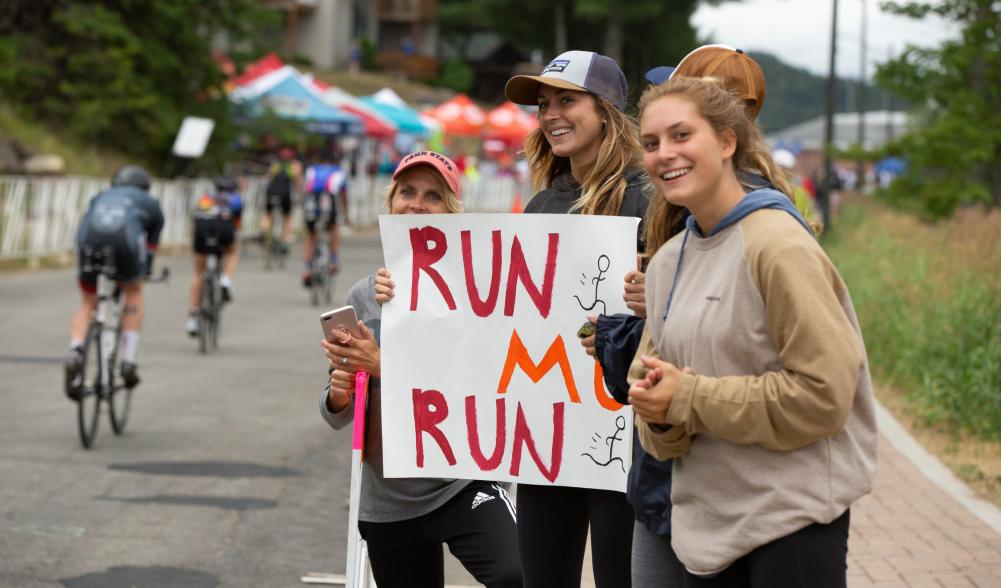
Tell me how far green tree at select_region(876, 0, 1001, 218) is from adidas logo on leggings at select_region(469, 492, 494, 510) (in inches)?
624

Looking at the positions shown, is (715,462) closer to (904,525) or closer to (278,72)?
(904,525)

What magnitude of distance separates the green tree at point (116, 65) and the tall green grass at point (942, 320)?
18446mm

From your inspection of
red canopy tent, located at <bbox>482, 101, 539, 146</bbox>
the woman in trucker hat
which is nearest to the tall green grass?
the woman in trucker hat

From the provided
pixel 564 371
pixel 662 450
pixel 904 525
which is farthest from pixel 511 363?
pixel 904 525

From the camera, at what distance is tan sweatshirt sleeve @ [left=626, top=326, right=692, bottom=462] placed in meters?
3.31

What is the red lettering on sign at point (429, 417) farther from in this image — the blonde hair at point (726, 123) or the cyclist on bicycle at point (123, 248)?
the cyclist on bicycle at point (123, 248)

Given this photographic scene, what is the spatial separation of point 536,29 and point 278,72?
43636mm

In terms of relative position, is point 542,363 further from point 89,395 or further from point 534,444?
point 89,395

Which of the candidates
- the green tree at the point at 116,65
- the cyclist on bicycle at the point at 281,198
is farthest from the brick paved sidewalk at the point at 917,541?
the green tree at the point at 116,65

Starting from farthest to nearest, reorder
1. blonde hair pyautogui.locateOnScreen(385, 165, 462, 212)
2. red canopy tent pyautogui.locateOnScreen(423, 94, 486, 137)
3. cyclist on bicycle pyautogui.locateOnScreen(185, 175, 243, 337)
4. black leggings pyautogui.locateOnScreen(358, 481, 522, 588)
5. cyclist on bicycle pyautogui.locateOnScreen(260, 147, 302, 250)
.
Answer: red canopy tent pyautogui.locateOnScreen(423, 94, 486, 137)
cyclist on bicycle pyautogui.locateOnScreen(260, 147, 302, 250)
cyclist on bicycle pyautogui.locateOnScreen(185, 175, 243, 337)
blonde hair pyautogui.locateOnScreen(385, 165, 462, 212)
black leggings pyautogui.locateOnScreen(358, 481, 522, 588)

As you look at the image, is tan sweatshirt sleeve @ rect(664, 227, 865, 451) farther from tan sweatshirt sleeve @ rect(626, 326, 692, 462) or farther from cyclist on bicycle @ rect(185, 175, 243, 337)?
cyclist on bicycle @ rect(185, 175, 243, 337)

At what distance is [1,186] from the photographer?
24.6m

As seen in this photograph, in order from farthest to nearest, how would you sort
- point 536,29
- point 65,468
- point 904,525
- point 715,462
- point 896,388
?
point 536,29, point 896,388, point 65,468, point 904,525, point 715,462

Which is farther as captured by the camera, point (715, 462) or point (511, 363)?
point (511, 363)
